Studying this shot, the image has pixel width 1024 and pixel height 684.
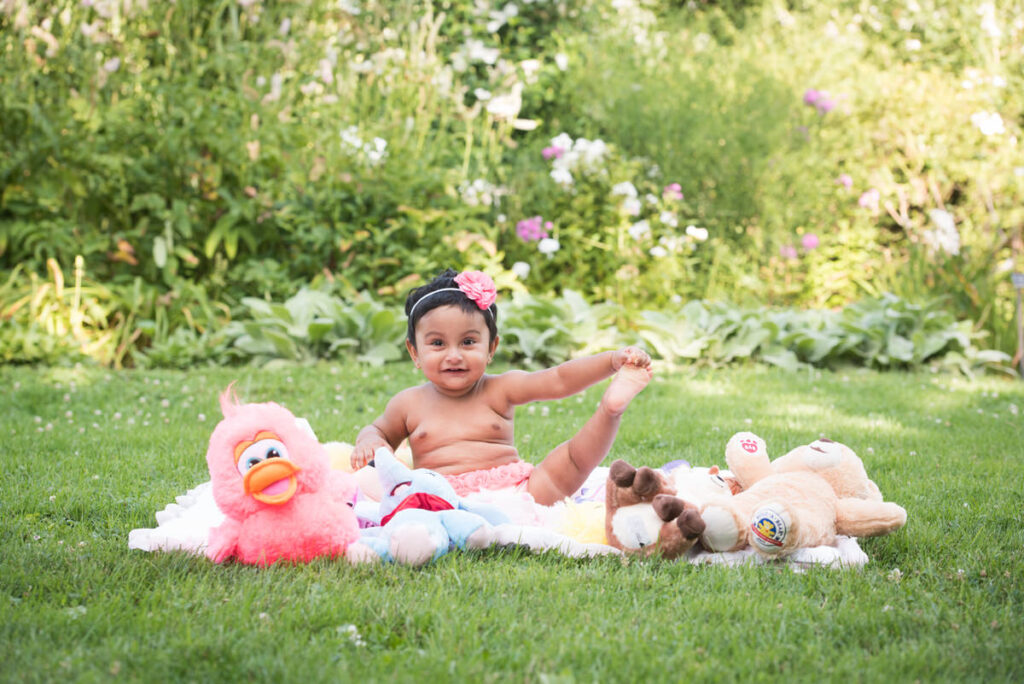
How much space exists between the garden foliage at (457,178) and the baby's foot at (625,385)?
3333mm

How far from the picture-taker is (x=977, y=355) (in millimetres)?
6207

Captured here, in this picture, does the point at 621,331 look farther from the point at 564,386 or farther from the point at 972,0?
the point at 972,0

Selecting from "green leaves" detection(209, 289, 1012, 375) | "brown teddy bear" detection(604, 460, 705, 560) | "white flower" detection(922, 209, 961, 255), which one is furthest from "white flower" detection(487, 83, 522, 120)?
"brown teddy bear" detection(604, 460, 705, 560)

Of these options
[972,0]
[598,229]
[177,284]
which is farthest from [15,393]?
[972,0]

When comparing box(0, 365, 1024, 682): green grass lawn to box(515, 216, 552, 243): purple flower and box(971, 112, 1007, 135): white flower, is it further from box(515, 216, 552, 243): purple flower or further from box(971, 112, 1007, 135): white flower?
box(971, 112, 1007, 135): white flower

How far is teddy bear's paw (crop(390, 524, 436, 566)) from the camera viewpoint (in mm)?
2352

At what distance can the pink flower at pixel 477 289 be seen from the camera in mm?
2947

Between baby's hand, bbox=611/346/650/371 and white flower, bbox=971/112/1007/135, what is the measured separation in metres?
6.92

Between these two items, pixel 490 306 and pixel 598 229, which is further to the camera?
pixel 598 229

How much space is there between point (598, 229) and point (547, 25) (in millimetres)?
3487

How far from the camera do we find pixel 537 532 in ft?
8.34

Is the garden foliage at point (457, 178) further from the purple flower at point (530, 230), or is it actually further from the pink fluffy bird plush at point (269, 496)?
the pink fluffy bird plush at point (269, 496)

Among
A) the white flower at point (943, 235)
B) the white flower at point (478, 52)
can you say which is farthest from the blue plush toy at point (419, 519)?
the white flower at point (943, 235)

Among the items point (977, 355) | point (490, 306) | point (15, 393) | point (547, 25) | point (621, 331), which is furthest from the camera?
point (547, 25)
